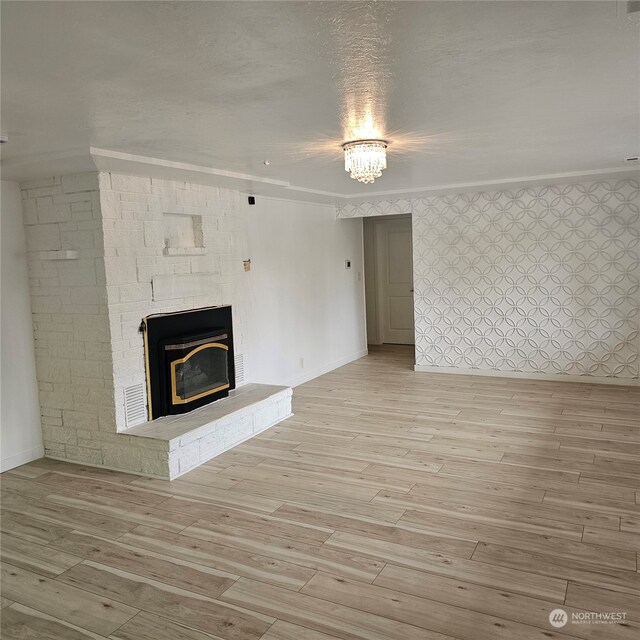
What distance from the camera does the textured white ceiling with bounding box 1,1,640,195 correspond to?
1816 millimetres

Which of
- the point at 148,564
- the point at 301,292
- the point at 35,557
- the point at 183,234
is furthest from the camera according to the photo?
the point at 301,292

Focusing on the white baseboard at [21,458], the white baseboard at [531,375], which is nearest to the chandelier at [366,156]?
Result: the white baseboard at [21,458]

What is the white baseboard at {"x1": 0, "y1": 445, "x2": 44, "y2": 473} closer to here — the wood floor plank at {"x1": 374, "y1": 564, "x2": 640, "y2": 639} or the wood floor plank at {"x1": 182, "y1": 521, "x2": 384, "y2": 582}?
the wood floor plank at {"x1": 182, "y1": 521, "x2": 384, "y2": 582}

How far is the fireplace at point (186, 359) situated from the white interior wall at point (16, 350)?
984mm

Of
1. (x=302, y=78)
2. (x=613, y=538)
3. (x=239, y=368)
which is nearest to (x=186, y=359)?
(x=239, y=368)

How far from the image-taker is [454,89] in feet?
8.78

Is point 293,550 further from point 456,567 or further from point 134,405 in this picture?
point 134,405

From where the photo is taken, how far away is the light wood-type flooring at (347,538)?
246 centimetres

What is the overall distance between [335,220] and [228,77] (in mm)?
5594

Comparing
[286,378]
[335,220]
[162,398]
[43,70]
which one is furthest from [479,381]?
[43,70]

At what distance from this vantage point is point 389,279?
9.59 metres

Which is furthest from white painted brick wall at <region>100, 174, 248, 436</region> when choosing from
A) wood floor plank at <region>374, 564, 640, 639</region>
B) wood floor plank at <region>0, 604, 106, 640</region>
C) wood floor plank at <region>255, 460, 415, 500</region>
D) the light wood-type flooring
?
wood floor plank at <region>374, 564, 640, 639</region>

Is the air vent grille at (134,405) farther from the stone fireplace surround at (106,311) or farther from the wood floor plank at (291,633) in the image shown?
the wood floor plank at (291,633)

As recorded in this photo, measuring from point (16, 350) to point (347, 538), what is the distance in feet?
10.0
